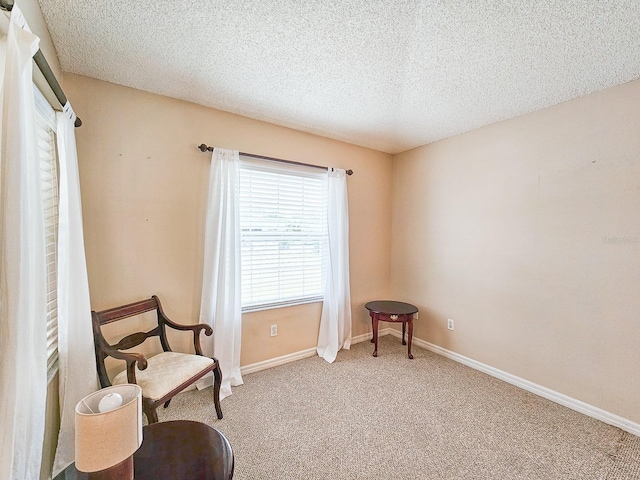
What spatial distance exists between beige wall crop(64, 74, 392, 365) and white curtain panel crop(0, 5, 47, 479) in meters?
1.12

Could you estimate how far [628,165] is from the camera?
1.90m

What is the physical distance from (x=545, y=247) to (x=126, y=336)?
344cm

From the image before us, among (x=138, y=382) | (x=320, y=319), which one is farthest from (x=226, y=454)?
(x=320, y=319)

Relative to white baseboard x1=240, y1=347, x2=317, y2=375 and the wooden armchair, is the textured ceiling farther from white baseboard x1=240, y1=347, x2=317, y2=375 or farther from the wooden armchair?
white baseboard x1=240, y1=347, x2=317, y2=375

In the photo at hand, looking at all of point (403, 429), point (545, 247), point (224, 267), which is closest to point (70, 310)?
point (224, 267)

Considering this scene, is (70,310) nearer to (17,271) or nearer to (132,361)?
(132,361)

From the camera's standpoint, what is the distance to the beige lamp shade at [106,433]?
2.45ft

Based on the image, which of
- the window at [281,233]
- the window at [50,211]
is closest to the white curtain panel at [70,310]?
the window at [50,211]

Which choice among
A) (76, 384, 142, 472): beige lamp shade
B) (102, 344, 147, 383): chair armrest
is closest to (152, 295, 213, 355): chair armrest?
(102, 344, 147, 383): chair armrest

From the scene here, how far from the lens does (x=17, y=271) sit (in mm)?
886

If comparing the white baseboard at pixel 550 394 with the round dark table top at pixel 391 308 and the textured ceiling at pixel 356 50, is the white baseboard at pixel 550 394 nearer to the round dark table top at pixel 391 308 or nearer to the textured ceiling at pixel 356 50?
the round dark table top at pixel 391 308

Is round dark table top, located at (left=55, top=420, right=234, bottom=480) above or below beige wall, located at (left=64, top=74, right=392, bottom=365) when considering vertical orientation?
below

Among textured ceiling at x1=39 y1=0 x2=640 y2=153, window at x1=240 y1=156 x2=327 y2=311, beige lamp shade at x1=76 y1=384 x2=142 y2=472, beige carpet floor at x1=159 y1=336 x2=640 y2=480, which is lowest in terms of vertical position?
beige carpet floor at x1=159 y1=336 x2=640 y2=480

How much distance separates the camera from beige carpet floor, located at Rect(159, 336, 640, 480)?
155cm
